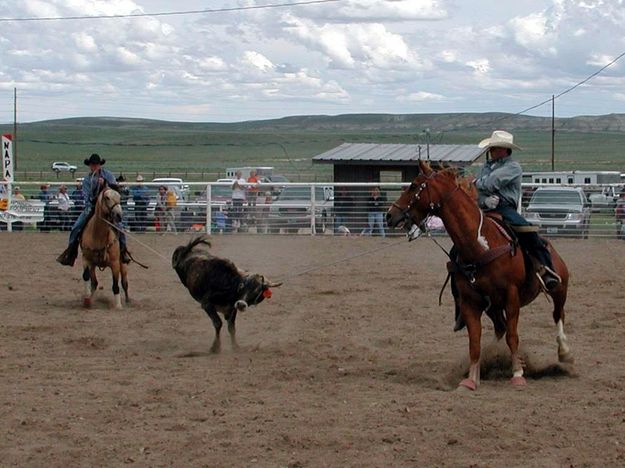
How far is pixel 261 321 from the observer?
11.3 metres

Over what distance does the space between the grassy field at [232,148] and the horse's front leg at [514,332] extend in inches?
2377

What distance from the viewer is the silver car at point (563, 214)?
21.5 metres

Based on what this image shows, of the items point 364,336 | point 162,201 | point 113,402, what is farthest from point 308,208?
point 113,402

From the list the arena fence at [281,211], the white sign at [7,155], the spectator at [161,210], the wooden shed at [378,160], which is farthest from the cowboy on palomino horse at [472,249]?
the wooden shed at [378,160]

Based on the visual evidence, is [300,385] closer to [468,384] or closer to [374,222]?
[468,384]

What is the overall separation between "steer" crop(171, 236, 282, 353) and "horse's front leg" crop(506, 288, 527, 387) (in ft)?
7.29

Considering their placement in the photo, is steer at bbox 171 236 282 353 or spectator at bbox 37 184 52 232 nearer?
steer at bbox 171 236 282 353

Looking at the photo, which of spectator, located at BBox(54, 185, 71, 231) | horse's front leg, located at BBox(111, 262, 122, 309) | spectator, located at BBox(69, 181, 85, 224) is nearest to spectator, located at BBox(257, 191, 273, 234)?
spectator, located at BBox(69, 181, 85, 224)

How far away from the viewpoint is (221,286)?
938cm

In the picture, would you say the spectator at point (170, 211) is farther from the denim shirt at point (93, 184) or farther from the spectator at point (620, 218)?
the denim shirt at point (93, 184)

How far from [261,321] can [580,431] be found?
209 inches

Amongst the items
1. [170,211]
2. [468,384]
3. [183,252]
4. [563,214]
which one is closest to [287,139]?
[170,211]

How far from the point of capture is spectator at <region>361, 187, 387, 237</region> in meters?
22.3

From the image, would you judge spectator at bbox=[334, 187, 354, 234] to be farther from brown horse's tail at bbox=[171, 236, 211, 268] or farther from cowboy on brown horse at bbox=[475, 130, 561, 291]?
cowboy on brown horse at bbox=[475, 130, 561, 291]
